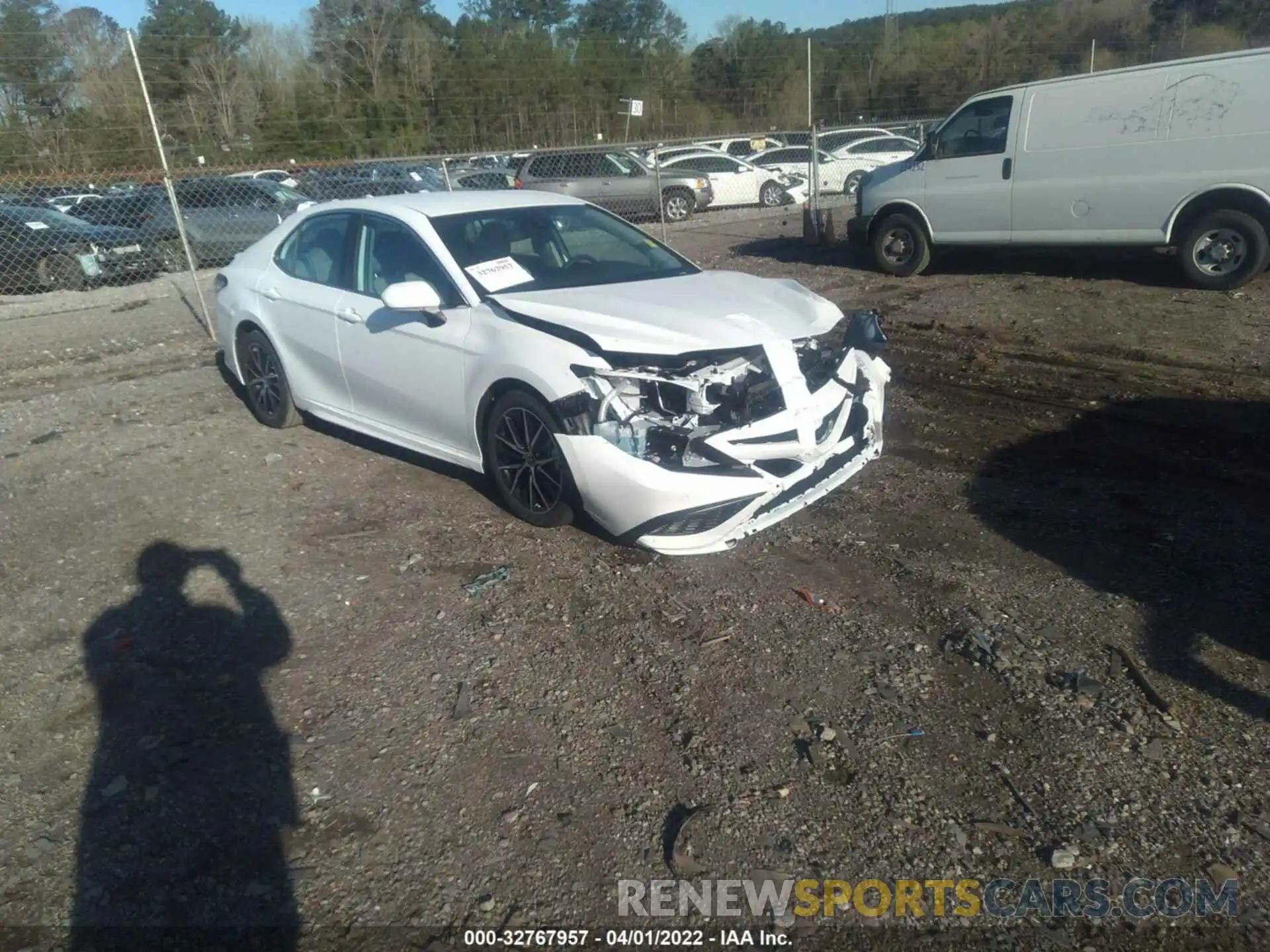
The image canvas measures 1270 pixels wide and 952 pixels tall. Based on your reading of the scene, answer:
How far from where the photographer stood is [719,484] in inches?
164

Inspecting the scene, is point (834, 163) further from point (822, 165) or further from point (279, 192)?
point (279, 192)

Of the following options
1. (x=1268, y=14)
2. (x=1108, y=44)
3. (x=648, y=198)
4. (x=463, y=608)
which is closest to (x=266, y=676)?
(x=463, y=608)

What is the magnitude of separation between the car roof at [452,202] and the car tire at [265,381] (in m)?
1.10

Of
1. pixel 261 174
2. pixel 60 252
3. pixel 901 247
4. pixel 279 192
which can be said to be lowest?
pixel 901 247

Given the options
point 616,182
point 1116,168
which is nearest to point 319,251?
point 1116,168

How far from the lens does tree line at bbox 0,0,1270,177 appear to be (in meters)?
18.5

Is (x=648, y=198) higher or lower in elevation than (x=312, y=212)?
lower

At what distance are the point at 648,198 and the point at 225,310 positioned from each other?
534 inches

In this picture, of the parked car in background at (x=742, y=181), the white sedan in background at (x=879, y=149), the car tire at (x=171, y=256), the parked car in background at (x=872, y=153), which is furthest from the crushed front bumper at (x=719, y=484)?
the white sedan in background at (x=879, y=149)

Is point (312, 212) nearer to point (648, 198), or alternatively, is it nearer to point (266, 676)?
point (266, 676)

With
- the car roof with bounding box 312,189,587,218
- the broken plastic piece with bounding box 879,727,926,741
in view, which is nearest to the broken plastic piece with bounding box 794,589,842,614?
the broken plastic piece with bounding box 879,727,926,741

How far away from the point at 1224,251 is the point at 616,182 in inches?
482

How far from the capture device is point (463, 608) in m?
4.26

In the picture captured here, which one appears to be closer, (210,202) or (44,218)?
(44,218)
